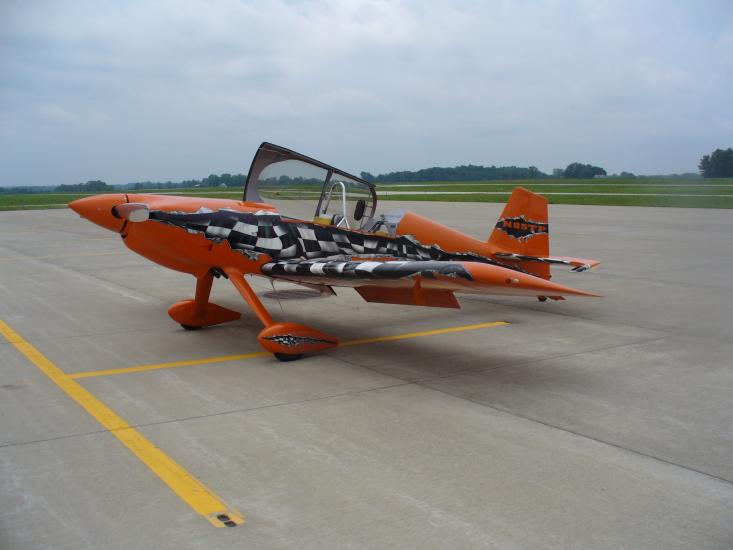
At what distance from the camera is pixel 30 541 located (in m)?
3.18

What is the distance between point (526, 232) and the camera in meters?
9.22

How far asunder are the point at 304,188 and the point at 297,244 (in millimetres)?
789

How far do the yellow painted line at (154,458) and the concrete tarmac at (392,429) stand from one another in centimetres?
6

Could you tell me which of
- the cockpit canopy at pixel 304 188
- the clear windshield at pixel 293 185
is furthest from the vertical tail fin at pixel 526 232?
the clear windshield at pixel 293 185

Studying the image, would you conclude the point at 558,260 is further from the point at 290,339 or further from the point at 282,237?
the point at 290,339

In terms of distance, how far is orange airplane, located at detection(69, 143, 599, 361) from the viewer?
21.3ft

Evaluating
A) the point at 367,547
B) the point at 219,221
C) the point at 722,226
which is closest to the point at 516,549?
the point at 367,547

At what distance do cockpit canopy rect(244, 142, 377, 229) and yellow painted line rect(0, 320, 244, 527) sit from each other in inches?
119

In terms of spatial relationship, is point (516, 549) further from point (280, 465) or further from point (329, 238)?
point (329, 238)

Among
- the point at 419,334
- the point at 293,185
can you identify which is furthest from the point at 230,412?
the point at 293,185

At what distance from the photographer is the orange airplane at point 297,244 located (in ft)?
21.3

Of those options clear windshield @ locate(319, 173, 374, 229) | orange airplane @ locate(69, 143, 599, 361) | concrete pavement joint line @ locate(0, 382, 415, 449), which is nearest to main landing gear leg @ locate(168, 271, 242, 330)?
orange airplane @ locate(69, 143, 599, 361)

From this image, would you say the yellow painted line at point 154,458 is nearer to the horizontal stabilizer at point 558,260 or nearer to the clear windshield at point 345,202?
the clear windshield at point 345,202

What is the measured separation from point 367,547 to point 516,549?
0.68 meters
